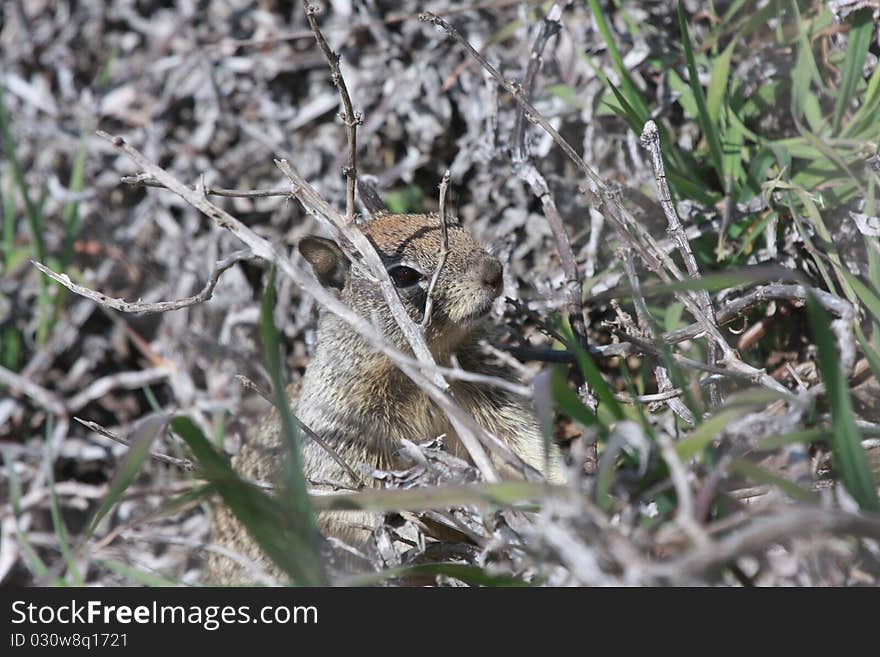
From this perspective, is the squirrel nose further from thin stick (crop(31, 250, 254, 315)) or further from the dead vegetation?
thin stick (crop(31, 250, 254, 315))

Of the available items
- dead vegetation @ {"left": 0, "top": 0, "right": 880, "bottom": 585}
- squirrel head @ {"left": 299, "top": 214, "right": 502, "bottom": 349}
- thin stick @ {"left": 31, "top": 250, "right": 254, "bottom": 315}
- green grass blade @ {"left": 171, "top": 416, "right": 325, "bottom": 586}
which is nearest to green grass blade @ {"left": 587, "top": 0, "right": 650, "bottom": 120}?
dead vegetation @ {"left": 0, "top": 0, "right": 880, "bottom": 585}

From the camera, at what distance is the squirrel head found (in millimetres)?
3422

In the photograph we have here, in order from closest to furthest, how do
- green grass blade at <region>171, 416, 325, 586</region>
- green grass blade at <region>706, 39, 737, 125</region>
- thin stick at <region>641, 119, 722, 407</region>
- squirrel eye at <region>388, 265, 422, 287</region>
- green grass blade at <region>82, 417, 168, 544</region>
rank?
green grass blade at <region>171, 416, 325, 586</region>
green grass blade at <region>82, 417, 168, 544</region>
thin stick at <region>641, 119, 722, 407</region>
squirrel eye at <region>388, 265, 422, 287</region>
green grass blade at <region>706, 39, 737, 125</region>

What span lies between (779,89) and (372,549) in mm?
2569

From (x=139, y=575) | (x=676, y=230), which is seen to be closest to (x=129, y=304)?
(x=139, y=575)

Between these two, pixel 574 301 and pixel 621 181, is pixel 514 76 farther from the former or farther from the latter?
pixel 574 301

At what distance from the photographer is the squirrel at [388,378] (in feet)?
11.3

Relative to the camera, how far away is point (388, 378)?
3.67m

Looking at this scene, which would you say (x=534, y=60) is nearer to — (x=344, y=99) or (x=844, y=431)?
(x=344, y=99)

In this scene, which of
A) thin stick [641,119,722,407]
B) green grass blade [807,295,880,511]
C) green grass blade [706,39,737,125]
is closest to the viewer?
green grass blade [807,295,880,511]

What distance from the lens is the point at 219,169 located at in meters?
5.51

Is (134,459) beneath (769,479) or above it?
above

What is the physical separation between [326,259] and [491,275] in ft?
2.47

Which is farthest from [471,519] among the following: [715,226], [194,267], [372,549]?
[194,267]
